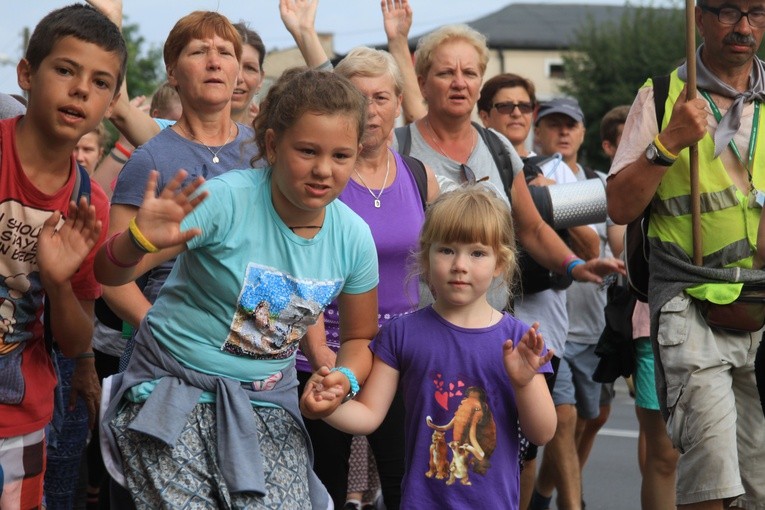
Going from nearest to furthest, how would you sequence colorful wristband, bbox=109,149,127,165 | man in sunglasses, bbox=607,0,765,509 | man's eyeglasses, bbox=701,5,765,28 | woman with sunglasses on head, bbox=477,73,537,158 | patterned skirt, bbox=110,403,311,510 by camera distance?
patterned skirt, bbox=110,403,311,510 → man in sunglasses, bbox=607,0,765,509 → man's eyeglasses, bbox=701,5,765,28 → colorful wristband, bbox=109,149,127,165 → woman with sunglasses on head, bbox=477,73,537,158

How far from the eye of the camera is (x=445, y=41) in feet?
20.8

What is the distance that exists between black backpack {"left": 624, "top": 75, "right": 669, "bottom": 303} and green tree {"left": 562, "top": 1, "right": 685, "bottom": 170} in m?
43.2

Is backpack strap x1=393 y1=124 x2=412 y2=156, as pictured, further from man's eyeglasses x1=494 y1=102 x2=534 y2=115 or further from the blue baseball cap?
the blue baseball cap

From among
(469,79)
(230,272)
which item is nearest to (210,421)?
(230,272)

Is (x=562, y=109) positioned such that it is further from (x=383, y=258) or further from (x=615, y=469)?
(x=383, y=258)

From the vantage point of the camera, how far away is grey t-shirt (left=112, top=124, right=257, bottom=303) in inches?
189

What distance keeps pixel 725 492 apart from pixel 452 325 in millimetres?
1479

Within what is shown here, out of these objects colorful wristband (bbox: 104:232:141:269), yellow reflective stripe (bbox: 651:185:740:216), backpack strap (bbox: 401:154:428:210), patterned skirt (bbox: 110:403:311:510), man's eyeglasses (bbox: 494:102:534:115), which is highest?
man's eyeglasses (bbox: 494:102:534:115)

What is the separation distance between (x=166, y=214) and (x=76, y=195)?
72cm

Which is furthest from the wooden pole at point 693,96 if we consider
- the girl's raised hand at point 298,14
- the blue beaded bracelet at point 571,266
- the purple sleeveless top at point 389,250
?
the girl's raised hand at point 298,14

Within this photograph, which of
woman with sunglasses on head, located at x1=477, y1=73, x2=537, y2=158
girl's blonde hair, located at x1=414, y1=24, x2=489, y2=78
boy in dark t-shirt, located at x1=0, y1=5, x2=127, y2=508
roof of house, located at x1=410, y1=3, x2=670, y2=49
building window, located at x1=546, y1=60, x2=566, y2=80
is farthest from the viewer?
roof of house, located at x1=410, y1=3, x2=670, y2=49

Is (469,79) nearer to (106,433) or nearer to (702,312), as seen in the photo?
(702,312)

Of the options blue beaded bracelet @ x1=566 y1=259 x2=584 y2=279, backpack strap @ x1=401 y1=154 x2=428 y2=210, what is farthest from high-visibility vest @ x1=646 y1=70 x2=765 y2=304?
backpack strap @ x1=401 y1=154 x2=428 y2=210

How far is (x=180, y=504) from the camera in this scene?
379 cm
